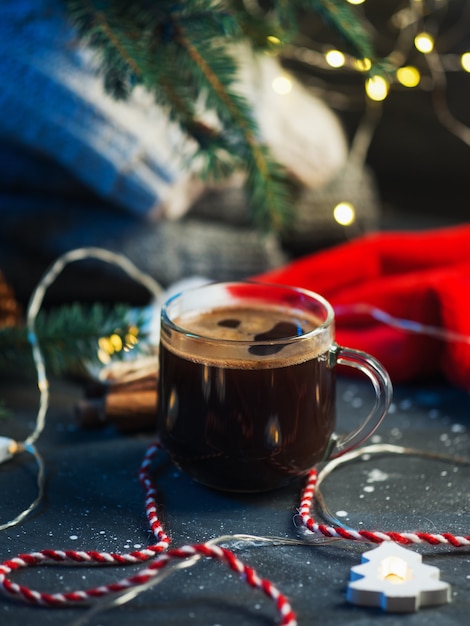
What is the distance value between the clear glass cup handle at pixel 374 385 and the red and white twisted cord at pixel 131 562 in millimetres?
156

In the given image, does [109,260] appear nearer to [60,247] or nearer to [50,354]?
[60,247]

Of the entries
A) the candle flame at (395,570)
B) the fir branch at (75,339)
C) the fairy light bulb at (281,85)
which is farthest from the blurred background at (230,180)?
the candle flame at (395,570)

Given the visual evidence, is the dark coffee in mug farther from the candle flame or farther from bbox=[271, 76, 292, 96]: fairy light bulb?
bbox=[271, 76, 292, 96]: fairy light bulb

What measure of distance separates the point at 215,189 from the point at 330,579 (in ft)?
2.47

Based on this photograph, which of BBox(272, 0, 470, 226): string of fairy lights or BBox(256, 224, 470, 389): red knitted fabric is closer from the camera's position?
BBox(256, 224, 470, 389): red knitted fabric

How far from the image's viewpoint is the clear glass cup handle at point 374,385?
0.75 meters

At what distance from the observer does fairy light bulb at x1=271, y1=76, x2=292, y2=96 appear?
4.23 ft

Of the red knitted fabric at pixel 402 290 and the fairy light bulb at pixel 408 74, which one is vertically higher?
the fairy light bulb at pixel 408 74

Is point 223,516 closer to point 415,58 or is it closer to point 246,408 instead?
point 246,408

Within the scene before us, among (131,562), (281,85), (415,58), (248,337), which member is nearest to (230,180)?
(281,85)

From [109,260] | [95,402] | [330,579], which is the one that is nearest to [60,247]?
[109,260]

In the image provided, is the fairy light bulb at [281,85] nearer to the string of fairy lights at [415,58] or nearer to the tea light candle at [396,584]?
the string of fairy lights at [415,58]

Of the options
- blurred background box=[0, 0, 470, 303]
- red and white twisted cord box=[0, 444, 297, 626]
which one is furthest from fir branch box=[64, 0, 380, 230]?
red and white twisted cord box=[0, 444, 297, 626]

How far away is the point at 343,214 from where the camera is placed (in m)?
1.29
